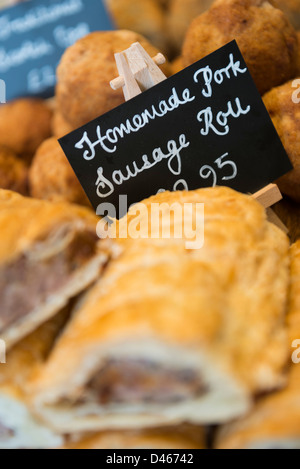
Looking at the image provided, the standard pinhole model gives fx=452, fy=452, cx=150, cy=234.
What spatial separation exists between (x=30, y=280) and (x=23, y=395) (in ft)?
1.11

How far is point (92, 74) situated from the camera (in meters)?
2.27

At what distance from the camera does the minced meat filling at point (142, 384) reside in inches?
45.7

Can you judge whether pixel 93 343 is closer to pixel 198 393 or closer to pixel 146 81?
pixel 198 393

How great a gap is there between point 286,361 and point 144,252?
1.69ft

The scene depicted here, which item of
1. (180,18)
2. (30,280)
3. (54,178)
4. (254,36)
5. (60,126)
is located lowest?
(30,280)

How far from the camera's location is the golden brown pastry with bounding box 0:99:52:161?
117 inches

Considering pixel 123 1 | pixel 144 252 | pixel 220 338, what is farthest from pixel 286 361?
A: pixel 123 1

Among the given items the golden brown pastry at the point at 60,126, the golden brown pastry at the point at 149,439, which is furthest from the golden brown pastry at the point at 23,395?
the golden brown pastry at the point at 60,126

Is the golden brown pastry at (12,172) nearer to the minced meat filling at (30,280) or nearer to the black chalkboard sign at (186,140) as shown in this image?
the black chalkboard sign at (186,140)

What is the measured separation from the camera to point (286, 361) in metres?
1.27

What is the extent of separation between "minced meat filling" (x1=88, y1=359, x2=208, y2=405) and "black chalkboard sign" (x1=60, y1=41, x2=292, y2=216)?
966 mm

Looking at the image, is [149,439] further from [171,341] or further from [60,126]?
[60,126]

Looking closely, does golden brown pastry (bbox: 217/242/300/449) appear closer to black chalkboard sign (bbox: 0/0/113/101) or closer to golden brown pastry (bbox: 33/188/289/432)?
golden brown pastry (bbox: 33/188/289/432)

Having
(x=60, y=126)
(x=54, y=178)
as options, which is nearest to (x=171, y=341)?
(x=54, y=178)
